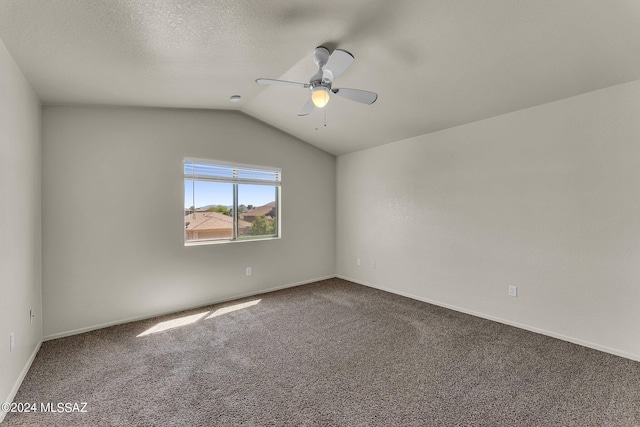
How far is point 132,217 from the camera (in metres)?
3.30

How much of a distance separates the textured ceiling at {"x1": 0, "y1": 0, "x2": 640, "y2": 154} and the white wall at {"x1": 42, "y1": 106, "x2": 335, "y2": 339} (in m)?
0.37

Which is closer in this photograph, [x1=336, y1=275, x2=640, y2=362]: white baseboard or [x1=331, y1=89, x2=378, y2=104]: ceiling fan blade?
[x1=331, y1=89, x2=378, y2=104]: ceiling fan blade

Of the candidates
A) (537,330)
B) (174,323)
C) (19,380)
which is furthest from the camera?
(174,323)

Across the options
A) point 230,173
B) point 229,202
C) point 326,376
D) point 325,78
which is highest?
point 325,78

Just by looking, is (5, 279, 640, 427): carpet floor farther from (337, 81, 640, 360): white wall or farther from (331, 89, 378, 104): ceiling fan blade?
(331, 89, 378, 104): ceiling fan blade

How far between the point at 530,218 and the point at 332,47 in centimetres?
268

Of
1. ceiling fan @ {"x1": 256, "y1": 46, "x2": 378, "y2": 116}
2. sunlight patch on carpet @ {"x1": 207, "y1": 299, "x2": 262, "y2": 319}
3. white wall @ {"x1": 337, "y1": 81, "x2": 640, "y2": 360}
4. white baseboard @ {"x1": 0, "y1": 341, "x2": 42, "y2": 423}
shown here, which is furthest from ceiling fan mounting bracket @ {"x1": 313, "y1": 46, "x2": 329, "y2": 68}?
white baseboard @ {"x1": 0, "y1": 341, "x2": 42, "y2": 423}

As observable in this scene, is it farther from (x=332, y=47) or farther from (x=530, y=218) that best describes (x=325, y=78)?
(x=530, y=218)

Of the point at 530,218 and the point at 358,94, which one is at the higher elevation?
the point at 358,94

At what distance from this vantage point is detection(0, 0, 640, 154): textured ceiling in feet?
5.77

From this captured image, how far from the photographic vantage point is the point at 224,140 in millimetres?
3986

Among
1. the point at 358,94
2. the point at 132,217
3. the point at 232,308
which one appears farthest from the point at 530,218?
the point at 132,217

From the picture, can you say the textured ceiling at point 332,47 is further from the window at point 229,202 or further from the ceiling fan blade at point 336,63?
the window at point 229,202

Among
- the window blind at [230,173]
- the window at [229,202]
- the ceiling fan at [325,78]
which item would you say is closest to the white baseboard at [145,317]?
the window at [229,202]
